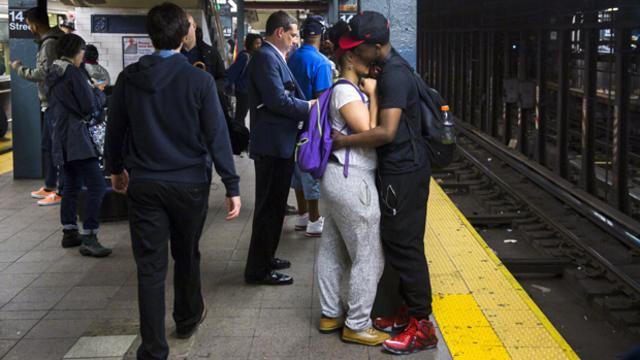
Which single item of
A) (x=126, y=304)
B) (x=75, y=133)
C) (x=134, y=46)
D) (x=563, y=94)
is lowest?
(x=126, y=304)

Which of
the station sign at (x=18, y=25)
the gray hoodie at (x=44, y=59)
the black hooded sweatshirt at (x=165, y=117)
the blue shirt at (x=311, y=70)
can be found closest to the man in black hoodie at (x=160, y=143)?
the black hooded sweatshirt at (x=165, y=117)

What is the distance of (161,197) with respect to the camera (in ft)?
12.4

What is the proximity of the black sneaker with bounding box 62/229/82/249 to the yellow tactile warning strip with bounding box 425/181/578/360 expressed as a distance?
2.91 meters

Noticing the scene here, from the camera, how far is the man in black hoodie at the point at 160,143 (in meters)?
3.79

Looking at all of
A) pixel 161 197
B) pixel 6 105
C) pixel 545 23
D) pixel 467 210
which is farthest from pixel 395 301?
pixel 6 105

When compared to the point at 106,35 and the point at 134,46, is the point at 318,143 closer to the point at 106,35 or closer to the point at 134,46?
the point at 134,46

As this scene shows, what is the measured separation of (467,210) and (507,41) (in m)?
6.04

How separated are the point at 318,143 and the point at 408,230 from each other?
673mm

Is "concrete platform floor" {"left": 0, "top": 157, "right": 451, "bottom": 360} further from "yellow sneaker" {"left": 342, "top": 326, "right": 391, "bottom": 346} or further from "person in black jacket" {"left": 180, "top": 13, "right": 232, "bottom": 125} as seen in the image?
"person in black jacket" {"left": 180, "top": 13, "right": 232, "bottom": 125}

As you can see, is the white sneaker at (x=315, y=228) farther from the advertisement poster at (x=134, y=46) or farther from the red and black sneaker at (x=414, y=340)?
the advertisement poster at (x=134, y=46)

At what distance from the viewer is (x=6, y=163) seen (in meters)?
11.5

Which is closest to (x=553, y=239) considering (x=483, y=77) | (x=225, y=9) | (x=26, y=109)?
(x=26, y=109)

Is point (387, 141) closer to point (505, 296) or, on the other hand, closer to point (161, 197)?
point (161, 197)

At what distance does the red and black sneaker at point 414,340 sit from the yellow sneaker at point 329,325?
35 centimetres
